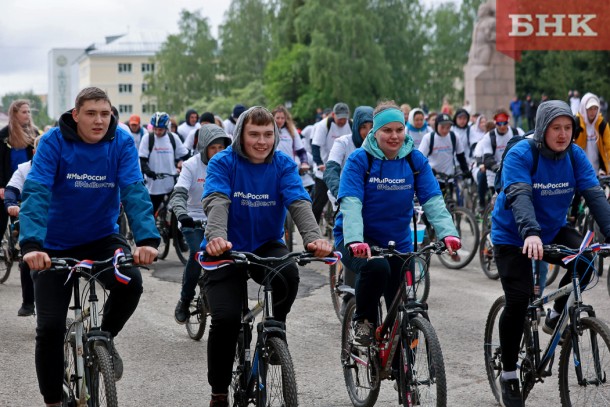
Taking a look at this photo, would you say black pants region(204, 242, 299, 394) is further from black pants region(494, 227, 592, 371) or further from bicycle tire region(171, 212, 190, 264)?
bicycle tire region(171, 212, 190, 264)

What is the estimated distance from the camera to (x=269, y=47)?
79.1m

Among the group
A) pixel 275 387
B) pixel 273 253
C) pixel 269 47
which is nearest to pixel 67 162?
pixel 273 253

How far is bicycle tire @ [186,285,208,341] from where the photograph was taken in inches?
353

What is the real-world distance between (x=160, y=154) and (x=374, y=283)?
865 centimetres

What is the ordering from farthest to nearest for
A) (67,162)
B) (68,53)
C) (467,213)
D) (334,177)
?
→ (68,53) < (467,213) < (334,177) < (67,162)

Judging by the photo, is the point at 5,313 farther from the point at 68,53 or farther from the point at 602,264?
the point at 68,53

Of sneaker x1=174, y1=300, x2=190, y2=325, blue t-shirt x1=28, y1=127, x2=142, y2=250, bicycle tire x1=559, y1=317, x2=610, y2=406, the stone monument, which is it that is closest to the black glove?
sneaker x1=174, y1=300, x2=190, y2=325

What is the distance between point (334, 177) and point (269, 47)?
70207 millimetres

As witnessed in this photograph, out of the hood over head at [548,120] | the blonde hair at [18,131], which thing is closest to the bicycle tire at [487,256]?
the blonde hair at [18,131]

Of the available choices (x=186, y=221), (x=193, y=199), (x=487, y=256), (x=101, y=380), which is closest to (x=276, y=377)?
(x=101, y=380)

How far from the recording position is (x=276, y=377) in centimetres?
535

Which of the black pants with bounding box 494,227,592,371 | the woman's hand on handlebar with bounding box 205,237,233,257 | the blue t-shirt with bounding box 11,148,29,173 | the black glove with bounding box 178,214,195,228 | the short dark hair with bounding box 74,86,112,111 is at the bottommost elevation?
the black pants with bounding box 494,227,592,371

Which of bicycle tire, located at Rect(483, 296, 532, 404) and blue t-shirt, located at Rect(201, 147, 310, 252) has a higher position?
blue t-shirt, located at Rect(201, 147, 310, 252)

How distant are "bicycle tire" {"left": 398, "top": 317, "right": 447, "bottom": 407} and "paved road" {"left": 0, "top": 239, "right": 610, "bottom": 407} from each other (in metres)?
1.02
